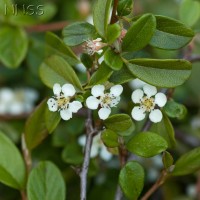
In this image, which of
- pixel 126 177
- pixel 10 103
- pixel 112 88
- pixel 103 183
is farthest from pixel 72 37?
pixel 10 103

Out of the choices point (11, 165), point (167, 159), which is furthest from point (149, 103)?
point (11, 165)

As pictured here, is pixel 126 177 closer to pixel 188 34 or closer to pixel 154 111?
Answer: pixel 154 111

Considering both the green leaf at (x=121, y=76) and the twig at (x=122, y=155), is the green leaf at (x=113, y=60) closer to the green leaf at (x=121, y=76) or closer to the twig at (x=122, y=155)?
the green leaf at (x=121, y=76)

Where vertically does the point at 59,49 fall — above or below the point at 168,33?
below

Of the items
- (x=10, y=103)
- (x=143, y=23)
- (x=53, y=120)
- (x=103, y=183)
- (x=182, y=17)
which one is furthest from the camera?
(x=10, y=103)

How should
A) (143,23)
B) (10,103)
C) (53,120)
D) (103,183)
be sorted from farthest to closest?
(10,103) → (103,183) → (53,120) → (143,23)

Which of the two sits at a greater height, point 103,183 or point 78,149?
point 78,149

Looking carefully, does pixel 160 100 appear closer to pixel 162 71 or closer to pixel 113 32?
pixel 162 71
